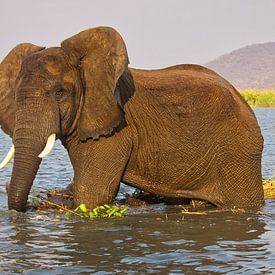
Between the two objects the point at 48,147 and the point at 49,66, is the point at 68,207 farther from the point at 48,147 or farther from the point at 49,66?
the point at 49,66

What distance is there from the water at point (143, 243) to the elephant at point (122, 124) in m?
0.42

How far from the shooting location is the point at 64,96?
812cm

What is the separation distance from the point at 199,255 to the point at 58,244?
4.27ft

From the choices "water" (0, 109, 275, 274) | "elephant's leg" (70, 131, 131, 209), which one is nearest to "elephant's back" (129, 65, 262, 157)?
"elephant's leg" (70, 131, 131, 209)

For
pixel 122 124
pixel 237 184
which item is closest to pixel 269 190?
pixel 237 184

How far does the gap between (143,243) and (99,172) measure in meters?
1.50

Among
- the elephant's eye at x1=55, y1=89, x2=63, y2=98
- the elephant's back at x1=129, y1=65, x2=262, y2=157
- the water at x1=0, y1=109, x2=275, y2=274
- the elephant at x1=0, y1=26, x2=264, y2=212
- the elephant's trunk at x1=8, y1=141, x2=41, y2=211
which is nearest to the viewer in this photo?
the water at x1=0, y1=109, x2=275, y2=274

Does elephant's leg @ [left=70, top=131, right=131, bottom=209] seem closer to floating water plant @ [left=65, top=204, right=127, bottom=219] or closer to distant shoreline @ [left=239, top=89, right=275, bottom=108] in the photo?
floating water plant @ [left=65, top=204, right=127, bottom=219]

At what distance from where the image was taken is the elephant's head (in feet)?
25.6

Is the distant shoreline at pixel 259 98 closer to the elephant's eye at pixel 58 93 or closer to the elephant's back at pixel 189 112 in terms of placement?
the elephant's back at pixel 189 112

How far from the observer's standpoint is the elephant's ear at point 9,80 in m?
8.81

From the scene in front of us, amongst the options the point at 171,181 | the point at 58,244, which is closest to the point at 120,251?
the point at 58,244

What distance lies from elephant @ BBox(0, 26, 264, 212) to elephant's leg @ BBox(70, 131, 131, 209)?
11mm

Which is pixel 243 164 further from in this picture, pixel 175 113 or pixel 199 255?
pixel 199 255
